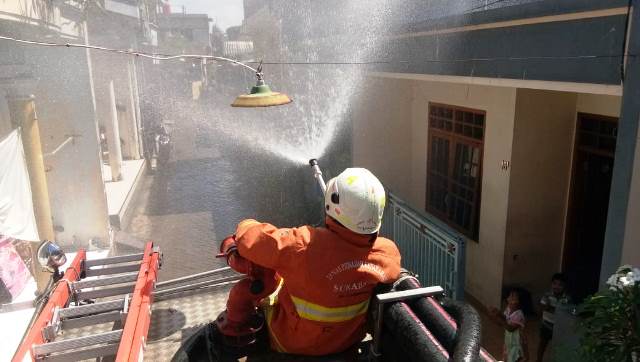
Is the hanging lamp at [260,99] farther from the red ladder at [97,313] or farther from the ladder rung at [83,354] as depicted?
the ladder rung at [83,354]

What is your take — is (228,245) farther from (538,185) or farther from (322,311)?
(538,185)

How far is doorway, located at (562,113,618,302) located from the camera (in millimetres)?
5062

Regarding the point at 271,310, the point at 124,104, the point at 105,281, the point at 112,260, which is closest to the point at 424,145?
the point at 112,260

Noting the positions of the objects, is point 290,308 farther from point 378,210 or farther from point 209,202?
point 209,202

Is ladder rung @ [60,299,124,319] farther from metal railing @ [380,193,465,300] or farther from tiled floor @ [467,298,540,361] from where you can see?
tiled floor @ [467,298,540,361]

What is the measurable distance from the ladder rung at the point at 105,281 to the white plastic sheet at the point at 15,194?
177 cm

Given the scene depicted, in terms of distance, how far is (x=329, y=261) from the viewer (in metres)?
2.27

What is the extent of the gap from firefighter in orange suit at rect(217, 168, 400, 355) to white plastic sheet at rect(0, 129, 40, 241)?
4.02m

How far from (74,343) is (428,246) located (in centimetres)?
343

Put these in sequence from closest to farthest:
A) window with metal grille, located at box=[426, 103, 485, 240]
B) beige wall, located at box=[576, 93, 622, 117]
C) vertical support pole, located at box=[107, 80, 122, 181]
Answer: beige wall, located at box=[576, 93, 622, 117], window with metal grille, located at box=[426, 103, 485, 240], vertical support pole, located at box=[107, 80, 122, 181]

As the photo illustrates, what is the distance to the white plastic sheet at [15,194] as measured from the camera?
5.20 metres

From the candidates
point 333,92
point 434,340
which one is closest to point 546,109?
point 434,340

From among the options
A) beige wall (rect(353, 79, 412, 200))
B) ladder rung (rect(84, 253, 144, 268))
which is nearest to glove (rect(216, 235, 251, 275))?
ladder rung (rect(84, 253, 144, 268))

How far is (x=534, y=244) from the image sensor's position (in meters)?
5.66
